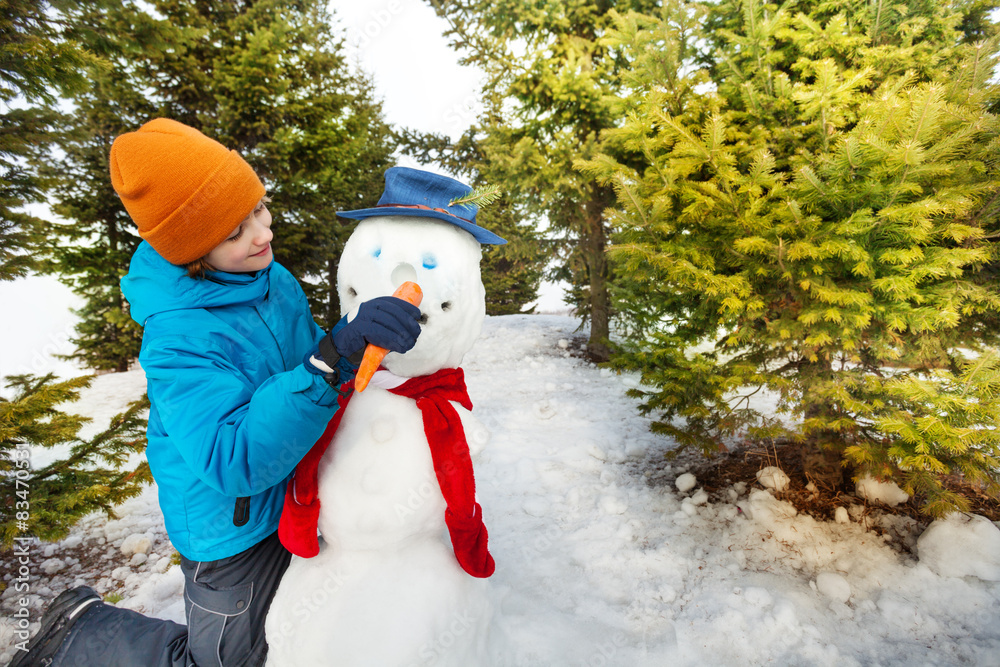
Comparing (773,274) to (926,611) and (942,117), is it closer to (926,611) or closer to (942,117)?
(942,117)

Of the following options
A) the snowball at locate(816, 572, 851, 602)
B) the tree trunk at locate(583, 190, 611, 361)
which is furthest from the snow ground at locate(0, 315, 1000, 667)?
the tree trunk at locate(583, 190, 611, 361)

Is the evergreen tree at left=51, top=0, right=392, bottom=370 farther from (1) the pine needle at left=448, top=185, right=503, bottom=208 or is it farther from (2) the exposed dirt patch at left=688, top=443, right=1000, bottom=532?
(2) the exposed dirt patch at left=688, top=443, right=1000, bottom=532

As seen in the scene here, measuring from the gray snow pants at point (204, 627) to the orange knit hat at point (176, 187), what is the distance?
1.14 metres

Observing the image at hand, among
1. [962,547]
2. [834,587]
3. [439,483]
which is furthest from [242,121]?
[962,547]

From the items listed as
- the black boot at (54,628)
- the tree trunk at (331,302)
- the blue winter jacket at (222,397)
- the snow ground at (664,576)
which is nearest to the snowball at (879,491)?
the snow ground at (664,576)

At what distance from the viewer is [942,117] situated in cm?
217

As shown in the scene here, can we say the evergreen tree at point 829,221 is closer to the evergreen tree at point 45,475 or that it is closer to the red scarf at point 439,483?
the red scarf at point 439,483

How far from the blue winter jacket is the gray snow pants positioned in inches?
3.7

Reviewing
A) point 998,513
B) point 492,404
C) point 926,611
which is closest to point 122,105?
point 492,404

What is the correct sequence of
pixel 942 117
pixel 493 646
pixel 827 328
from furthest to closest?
pixel 827 328
pixel 942 117
pixel 493 646

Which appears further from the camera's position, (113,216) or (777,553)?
(113,216)

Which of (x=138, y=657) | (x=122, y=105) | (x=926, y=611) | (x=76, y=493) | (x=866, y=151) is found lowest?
(x=926, y=611)

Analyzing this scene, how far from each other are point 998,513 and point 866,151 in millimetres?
2389

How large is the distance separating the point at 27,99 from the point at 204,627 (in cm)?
324
